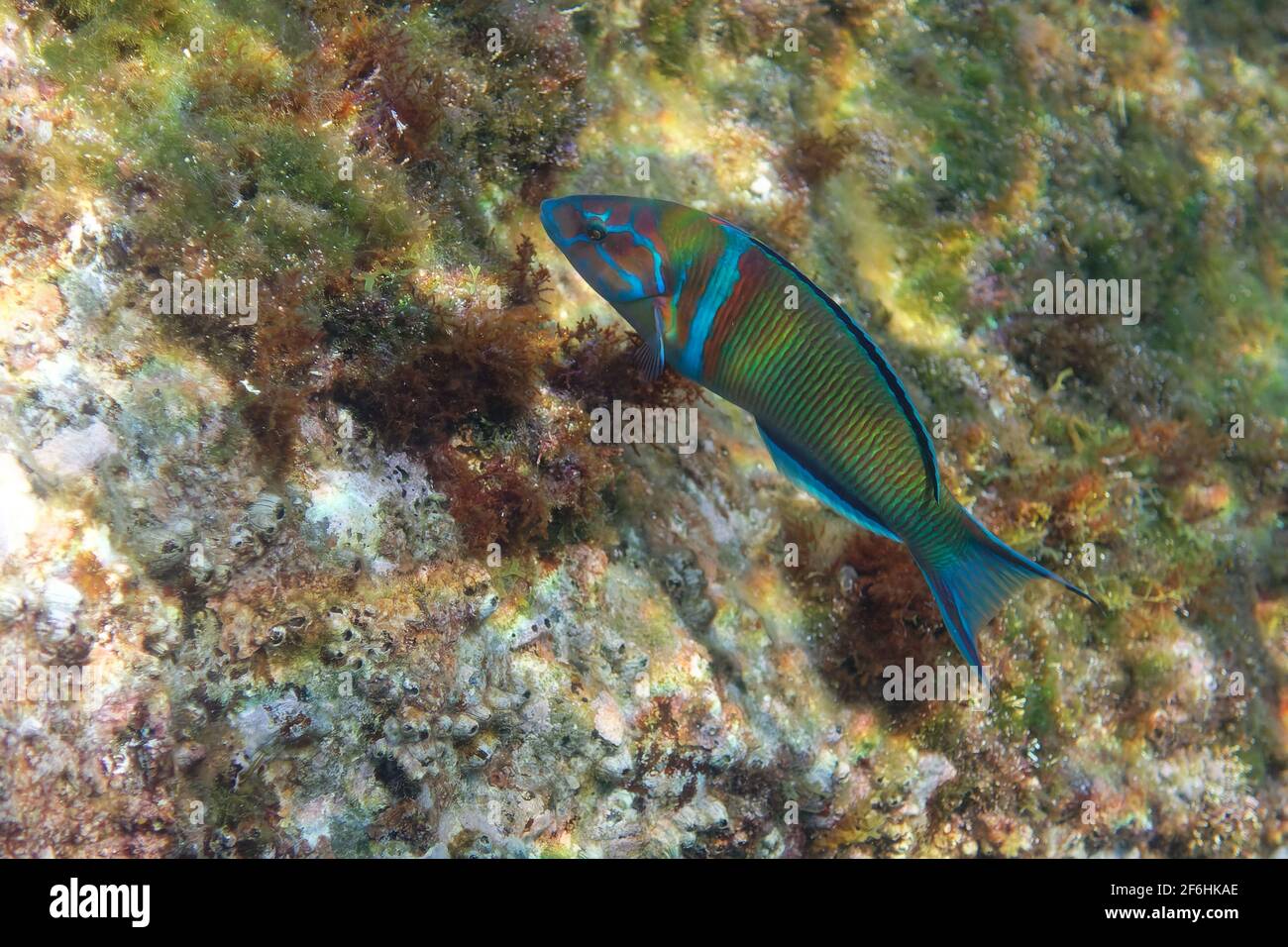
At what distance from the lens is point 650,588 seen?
3.70 meters

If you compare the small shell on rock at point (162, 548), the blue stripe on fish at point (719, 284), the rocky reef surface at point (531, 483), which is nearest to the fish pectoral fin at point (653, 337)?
the blue stripe on fish at point (719, 284)

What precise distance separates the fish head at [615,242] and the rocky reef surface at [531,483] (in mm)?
576

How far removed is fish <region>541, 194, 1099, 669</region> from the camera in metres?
2.88

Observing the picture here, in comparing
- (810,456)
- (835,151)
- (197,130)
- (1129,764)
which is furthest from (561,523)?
(1129,764)

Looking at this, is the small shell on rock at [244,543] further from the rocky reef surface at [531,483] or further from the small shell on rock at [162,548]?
the small shell on rock at [162,548]

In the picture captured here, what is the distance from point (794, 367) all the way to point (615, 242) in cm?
89

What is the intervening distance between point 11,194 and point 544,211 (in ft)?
7.11

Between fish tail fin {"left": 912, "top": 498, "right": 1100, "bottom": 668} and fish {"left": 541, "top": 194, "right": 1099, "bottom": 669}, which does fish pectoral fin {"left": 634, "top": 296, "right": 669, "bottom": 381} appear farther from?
fish tail fin {"left": 912, "top": 498, "right": 1100, "bottom": 668}

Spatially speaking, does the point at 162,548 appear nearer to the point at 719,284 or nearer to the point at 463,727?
the point at 463,727

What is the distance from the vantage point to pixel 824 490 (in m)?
3.06

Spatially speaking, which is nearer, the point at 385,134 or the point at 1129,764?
the point at 385,134

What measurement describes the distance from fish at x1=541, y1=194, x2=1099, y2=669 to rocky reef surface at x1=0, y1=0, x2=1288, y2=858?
2.23ft

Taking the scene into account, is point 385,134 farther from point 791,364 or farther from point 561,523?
point 791,364

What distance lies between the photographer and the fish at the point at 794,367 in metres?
2.88
